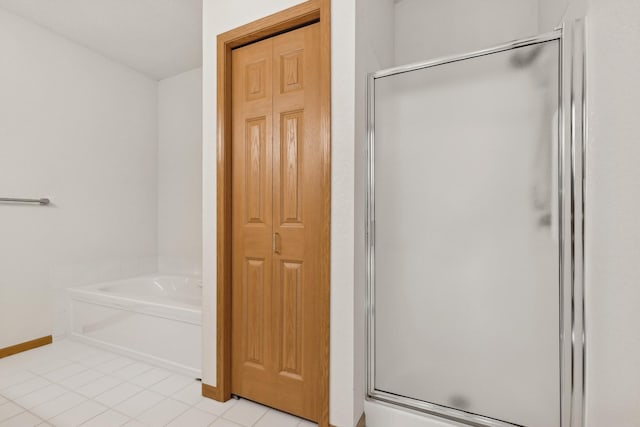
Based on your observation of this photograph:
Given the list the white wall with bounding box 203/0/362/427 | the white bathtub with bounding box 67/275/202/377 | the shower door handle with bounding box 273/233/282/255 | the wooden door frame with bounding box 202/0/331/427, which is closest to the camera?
the white wall with bounding box 203/0/362/427

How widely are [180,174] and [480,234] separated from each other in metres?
2.90

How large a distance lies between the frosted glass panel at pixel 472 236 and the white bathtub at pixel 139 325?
1254mm

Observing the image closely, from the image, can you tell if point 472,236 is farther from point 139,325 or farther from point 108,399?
point 139,325

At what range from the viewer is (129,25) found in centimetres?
247

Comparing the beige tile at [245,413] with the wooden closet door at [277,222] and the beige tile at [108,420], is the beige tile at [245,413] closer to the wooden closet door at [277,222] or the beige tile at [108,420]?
the wooden closet door at [277,222]

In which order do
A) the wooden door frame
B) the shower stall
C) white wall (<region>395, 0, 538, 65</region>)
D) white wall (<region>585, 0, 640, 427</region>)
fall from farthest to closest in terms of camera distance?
white wall (<region>395, 0, 538, 65</region>)
the wooden door frame
the shower stall
white wall (<region>585, 0, 640, 427</region>)

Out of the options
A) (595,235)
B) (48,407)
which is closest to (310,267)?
(595,235)

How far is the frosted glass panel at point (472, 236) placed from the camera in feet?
4.22

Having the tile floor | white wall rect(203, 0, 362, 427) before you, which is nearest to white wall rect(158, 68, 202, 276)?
the tile floor

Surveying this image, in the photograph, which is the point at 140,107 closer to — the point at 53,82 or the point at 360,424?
the point at 53,82

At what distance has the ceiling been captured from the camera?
7.38 ft

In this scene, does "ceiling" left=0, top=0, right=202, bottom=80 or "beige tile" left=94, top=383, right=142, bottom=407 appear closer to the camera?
"beige tile" left=94, top=383, right=142, bottom=407

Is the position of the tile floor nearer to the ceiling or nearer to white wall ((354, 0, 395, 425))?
white wall ((354, 0, 395, 425))

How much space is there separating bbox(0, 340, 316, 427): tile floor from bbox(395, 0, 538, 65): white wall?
2.32 metres
